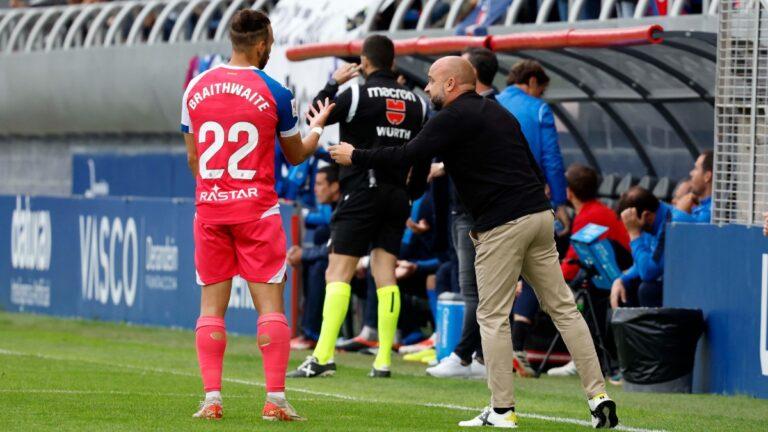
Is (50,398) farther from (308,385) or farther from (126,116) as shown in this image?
(126,116)

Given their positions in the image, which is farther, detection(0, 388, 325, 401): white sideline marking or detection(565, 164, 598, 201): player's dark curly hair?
detection(565, 164, 598, 201): player's dark curly hair

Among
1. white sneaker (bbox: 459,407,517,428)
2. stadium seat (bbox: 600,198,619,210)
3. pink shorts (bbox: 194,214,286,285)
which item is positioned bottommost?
white sneaker (bbox: 459,407,517,428)

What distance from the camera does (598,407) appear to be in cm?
876

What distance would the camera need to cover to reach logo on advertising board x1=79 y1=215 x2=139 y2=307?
62.2 feet

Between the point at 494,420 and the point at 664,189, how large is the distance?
7.03 metres

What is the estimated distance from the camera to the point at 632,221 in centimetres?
1237

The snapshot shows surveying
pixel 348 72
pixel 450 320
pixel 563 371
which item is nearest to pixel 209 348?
pixel 348 72

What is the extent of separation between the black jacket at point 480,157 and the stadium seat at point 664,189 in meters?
6.58

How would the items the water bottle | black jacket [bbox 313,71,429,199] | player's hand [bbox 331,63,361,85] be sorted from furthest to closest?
the water bottle < black jacket [bbox 313,71,429,199] < player's hand [bbox 331,63,361,85]

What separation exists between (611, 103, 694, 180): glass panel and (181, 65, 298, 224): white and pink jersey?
24.6 ft

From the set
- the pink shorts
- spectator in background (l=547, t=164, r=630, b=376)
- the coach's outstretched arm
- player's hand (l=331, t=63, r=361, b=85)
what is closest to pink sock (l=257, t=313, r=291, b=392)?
the pink shorts

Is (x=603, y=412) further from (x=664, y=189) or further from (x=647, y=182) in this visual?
(x=647, y=182)

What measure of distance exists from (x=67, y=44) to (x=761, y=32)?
18184 mm

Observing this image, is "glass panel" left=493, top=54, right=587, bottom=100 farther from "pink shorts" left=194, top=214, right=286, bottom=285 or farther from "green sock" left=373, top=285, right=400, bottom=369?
"pink shorts" left=194, top=214, right=286, bottom=285
